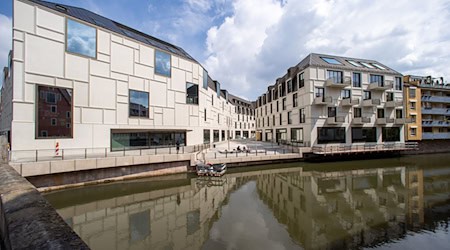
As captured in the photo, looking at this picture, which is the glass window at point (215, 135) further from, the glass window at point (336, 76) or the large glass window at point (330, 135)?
the glass window at point (336, 76)

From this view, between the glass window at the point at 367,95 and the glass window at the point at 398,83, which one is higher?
the glass window at the point at 398,83

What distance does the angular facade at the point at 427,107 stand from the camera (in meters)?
27.3

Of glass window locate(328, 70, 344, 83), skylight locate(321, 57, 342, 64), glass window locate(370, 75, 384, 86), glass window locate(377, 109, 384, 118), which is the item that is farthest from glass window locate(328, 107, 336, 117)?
glass window locate(370, 75, 384, 86)

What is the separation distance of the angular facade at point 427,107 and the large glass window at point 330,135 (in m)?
11.1

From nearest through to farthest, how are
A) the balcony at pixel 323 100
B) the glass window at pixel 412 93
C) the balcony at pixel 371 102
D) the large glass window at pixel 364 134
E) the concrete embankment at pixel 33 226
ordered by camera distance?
the concrete embankment at pixel 33 226
the balcony at pixel 323 100
the balcony at pixel 371 102
the large glass window at pixel 364 134
the glass window at pixel 412 93

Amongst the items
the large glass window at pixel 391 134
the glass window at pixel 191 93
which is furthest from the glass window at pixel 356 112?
the glass window at pixel 191 93

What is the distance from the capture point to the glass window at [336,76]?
23.9 metres

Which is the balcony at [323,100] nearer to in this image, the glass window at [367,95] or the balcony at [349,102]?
the balcony at [349,102]

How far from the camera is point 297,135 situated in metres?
25.4

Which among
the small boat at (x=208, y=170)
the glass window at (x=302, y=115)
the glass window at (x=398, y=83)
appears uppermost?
the glass window at (x=398, y=83)

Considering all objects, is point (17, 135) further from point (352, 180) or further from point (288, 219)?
point (352, 180)

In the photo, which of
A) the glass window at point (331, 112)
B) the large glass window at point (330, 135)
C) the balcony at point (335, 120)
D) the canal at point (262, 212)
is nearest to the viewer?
the canal at point (262, 212)

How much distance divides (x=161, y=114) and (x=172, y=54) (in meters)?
6.14

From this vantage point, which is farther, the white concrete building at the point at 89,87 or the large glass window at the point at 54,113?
the large glass window at the point at 54,113
